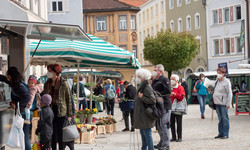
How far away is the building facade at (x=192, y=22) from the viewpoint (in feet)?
193

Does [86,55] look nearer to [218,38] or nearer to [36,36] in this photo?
[36,36]

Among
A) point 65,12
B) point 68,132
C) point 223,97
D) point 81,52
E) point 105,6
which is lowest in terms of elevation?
point 68,132

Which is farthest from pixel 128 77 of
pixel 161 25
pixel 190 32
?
pixel 161 25

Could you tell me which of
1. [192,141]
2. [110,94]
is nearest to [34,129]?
[192,141]

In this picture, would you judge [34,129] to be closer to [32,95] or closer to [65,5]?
[32,95]

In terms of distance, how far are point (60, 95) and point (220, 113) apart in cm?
563

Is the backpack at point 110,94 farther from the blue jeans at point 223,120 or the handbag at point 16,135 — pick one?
the handbag at point 16,135

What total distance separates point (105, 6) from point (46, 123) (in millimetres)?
55099

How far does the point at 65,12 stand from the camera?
41.2 m

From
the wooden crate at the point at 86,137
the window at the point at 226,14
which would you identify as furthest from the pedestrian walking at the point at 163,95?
the window at the point at 226,14

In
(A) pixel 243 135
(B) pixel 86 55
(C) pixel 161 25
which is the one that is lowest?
(A) pixel 243 135

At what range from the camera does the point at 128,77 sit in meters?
62.2

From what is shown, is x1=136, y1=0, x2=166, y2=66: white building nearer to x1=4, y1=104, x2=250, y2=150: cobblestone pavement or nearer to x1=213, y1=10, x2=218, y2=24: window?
x1=213, y1=10, x2=218, y2=24: window

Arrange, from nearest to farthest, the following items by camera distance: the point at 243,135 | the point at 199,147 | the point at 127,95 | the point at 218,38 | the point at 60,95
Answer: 1. the point at 60,95
2. the point at 199,147
3. the point at 243,135
4. the point at 127,95
5. the point at 218,38
